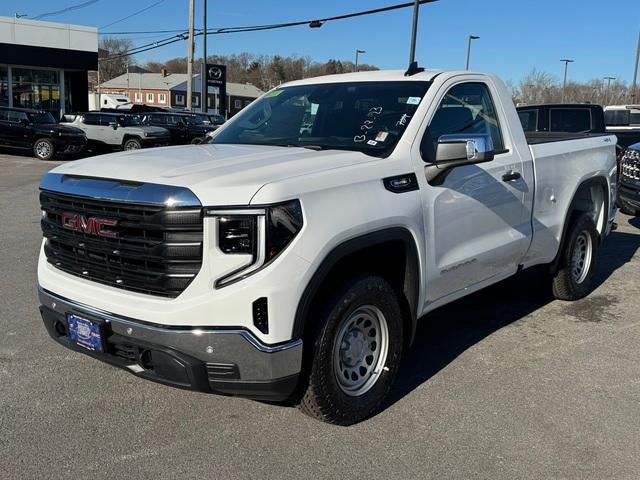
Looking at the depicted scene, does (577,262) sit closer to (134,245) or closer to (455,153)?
(455,153)

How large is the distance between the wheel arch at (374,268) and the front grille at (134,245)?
22.5 inches

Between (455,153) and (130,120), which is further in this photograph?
(130,120)

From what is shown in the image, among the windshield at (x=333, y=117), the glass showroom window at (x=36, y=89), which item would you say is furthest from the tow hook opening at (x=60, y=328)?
the glass showroom window at (x=36, y=89)

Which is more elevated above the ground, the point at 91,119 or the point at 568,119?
the point at 568,119

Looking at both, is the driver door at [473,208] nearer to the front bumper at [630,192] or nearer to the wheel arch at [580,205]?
the wheel arch at [580,205]

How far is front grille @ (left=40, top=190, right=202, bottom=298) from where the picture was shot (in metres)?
2.98

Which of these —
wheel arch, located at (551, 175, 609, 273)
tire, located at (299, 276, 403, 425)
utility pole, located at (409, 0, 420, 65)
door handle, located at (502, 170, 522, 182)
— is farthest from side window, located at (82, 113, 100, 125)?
tire, located at (299, 276, 403, 425)

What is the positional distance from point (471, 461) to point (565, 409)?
0.96 m

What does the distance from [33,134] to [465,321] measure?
Answer: 62.5 feet

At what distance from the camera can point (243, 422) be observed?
11.9 ft

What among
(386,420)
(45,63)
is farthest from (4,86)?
(386,420)

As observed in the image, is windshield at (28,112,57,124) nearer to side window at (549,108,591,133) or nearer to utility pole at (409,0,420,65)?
utility pole at (409,0,420,65)

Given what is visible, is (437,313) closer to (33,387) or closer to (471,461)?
(471,461)

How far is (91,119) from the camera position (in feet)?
75.0
